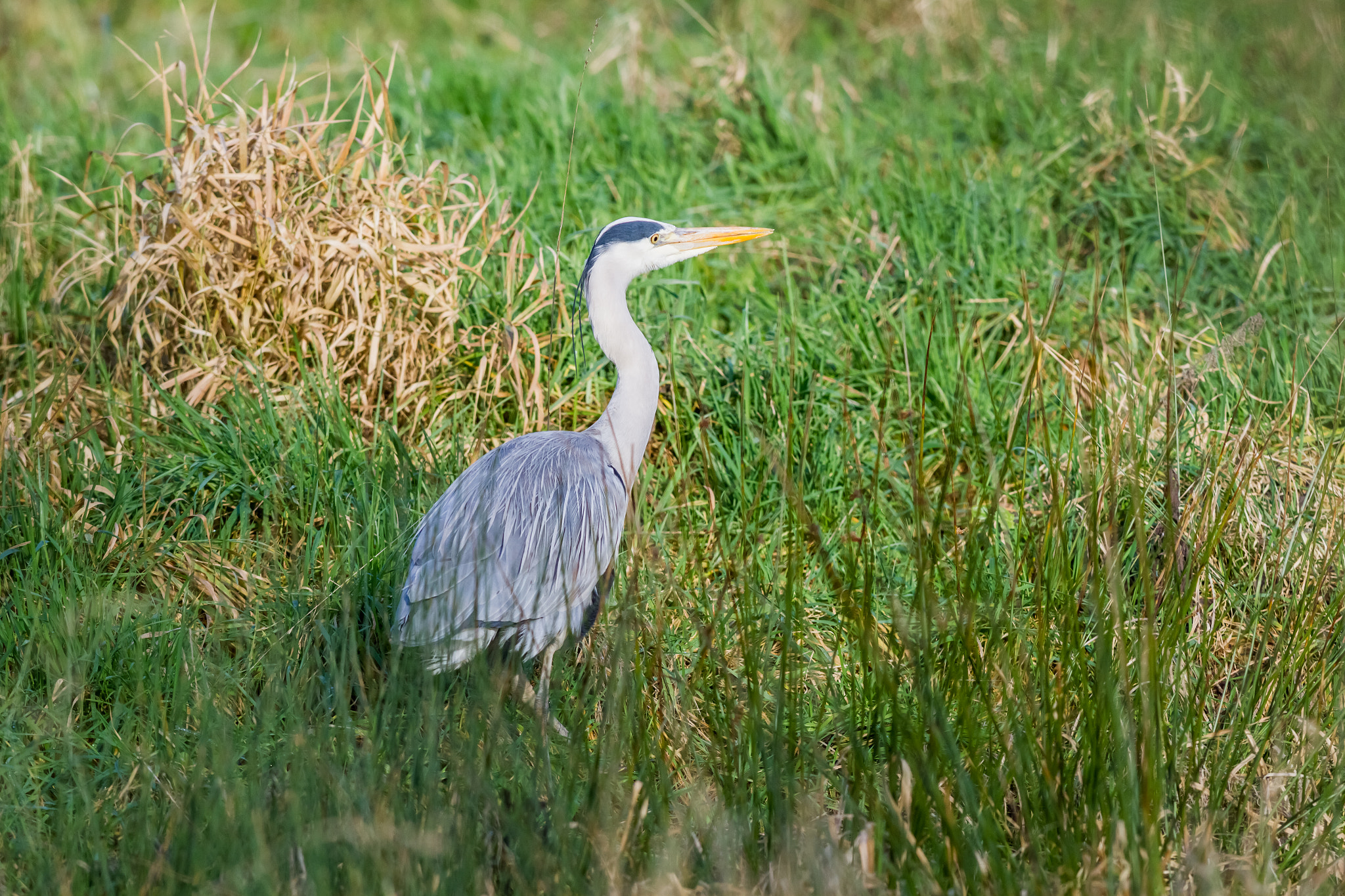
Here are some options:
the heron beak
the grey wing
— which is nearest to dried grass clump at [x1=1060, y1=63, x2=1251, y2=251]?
the heron beak

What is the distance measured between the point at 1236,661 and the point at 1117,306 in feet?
5.33

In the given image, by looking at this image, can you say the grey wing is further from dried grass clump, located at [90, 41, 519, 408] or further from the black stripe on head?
dried grass clump, located at [90, 41, 519, 408]

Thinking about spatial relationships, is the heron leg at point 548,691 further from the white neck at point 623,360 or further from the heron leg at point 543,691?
the white neck at point 623,360

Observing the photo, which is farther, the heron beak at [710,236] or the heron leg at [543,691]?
the heron beak at [710,236]

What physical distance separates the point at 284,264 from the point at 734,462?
1.62 metres

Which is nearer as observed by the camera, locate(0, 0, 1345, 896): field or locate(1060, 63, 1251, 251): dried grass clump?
locate(0, 0, 1345, 896): field

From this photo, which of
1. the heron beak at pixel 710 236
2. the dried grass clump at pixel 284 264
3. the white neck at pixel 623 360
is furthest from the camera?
the dried grass clump at pixel 284 264

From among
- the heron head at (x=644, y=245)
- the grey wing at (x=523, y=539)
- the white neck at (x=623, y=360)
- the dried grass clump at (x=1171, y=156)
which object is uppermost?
the dried grass clump at (x=1171, y=156)

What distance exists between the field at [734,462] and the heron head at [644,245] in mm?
172

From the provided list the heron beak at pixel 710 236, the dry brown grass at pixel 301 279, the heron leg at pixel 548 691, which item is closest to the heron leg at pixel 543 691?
the heron leg at pixel 548 691

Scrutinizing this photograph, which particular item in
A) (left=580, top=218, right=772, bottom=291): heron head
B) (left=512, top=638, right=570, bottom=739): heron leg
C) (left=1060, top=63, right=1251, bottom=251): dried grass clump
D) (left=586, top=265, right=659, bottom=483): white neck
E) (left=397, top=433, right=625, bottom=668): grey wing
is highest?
(left=1060, top=63, right=1251, bottom=251): dried grass clump

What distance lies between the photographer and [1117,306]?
14.2 ft

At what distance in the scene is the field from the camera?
7.53ft

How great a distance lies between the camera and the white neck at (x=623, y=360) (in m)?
3.34
